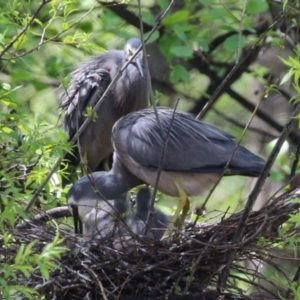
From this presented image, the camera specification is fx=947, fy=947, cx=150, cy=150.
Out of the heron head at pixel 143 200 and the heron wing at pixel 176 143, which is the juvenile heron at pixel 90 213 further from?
the heron wing at pixel 176 143

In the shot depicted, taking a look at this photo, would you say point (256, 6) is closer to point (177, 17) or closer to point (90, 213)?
point (177, 17)

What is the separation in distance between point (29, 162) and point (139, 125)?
592 mm

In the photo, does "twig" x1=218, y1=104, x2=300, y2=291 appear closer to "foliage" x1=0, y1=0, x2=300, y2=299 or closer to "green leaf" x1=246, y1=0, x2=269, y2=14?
"foliage" x1=0, y1=0, x2=300, y2=299

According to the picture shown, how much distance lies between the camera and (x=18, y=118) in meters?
4.25

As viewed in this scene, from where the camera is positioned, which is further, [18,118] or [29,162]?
[29,162]

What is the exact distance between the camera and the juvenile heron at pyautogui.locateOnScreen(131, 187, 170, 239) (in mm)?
4387

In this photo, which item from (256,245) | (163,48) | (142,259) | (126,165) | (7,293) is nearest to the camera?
(7,293)

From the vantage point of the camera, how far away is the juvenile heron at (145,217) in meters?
4.39

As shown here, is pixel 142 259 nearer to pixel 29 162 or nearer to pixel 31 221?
pixel 31 221

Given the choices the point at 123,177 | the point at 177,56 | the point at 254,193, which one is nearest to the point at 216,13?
the point at 177,56

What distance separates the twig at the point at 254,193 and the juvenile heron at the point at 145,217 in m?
0.63

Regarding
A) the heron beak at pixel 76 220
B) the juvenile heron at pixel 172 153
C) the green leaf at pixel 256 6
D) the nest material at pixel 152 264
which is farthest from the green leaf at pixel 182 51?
the nest material at pixel 152 264

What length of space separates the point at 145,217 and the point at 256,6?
199cm

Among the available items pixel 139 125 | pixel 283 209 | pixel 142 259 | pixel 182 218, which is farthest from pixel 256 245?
pixel 139 125
